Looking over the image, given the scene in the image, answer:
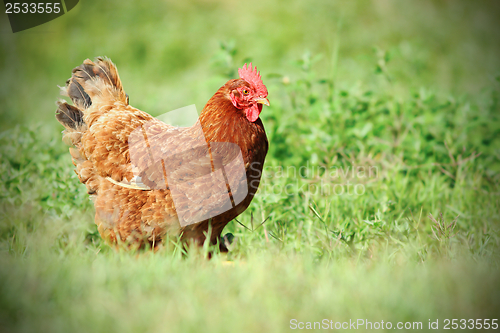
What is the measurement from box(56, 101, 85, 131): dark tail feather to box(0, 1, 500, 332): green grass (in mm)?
476

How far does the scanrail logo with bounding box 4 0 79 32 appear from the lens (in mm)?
4488

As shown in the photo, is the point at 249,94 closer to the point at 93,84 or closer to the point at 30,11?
the point at 93,84

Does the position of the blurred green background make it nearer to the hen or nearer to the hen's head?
the hen

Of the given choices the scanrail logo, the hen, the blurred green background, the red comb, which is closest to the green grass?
the blurred green background

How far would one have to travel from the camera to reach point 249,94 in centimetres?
253

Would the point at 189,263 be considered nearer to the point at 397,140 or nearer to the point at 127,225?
the point at 127,225

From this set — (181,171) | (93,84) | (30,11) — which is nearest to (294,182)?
(181,171)

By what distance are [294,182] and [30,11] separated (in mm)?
3822

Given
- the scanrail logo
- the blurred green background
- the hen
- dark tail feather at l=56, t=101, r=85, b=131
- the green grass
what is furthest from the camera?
the blurred green background

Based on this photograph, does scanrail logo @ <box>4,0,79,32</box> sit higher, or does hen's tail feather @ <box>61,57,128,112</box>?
scanrail logo @ <box>4,0,79,32</box>

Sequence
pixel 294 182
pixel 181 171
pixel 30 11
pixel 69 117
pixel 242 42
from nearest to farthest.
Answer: pixel 181 171 → pixel 69 117 → pixel 294 182 → pixel 30 11 → pixel 242 42

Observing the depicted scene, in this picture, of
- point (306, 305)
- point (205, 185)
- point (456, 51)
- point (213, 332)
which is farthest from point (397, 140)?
point (456, 51)

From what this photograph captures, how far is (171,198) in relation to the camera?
2453mm

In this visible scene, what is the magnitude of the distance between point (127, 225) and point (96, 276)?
2.08 feet
